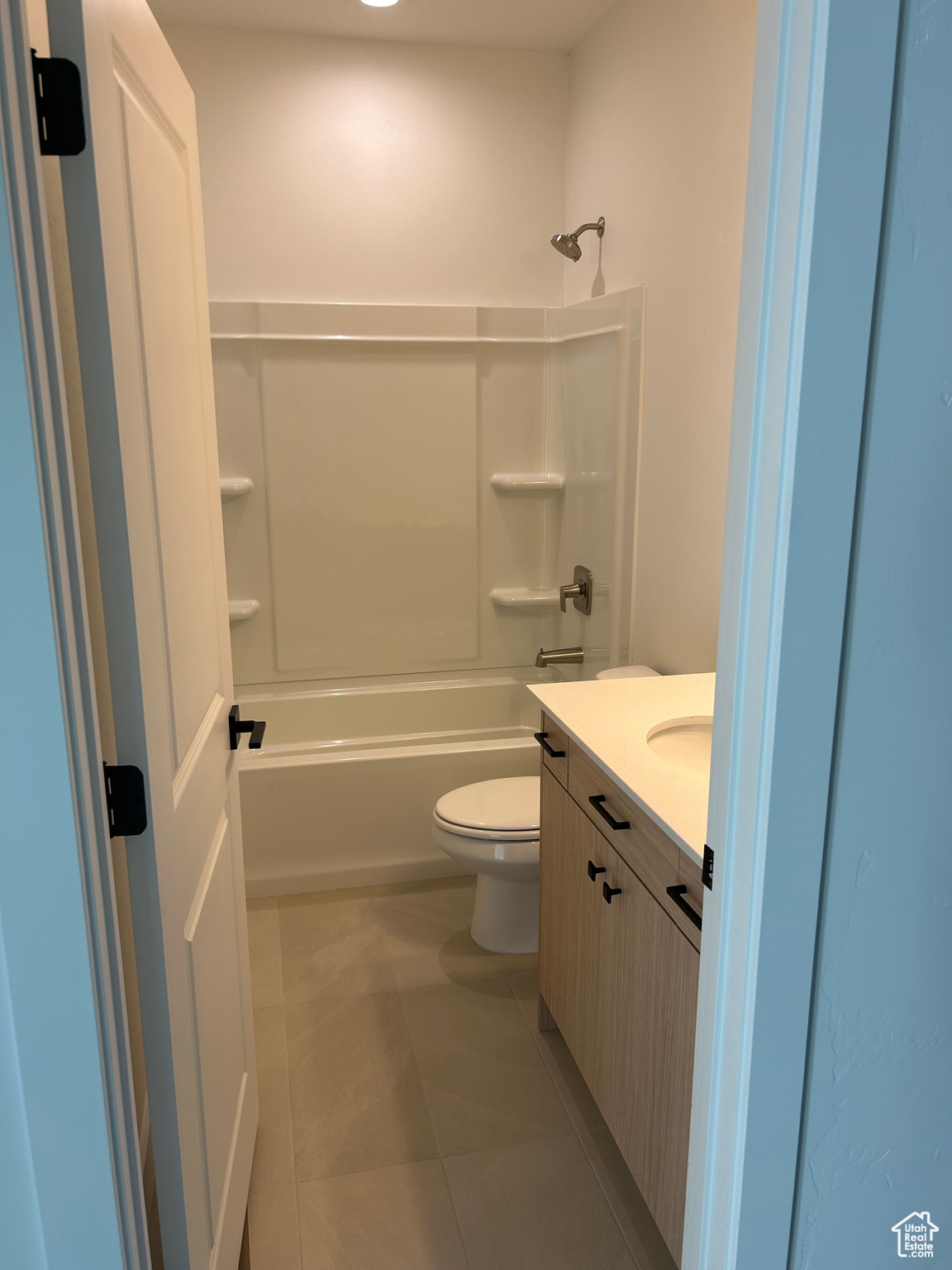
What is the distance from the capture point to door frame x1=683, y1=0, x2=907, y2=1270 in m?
0.83

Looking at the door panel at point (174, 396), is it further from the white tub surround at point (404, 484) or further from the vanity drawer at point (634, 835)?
the white tub surround at point (404, 484)

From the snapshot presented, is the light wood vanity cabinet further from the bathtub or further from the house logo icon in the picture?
the bathtub

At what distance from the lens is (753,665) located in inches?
37.4

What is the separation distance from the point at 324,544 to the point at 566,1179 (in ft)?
7.62

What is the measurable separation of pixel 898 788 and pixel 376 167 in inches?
121

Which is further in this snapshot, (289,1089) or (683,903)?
(289,1089)

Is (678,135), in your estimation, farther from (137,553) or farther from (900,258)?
(137,553)

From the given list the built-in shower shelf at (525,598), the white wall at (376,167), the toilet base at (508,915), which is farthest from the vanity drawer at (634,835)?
the white wall at (376,167)

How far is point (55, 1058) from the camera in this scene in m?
0.94

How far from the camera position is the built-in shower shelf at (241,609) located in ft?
11.3

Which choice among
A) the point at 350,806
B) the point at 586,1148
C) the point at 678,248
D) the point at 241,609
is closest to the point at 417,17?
the point at 678,248

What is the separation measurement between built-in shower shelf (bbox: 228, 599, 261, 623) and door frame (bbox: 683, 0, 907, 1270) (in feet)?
8.66

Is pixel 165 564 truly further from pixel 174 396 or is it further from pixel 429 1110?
pixel 429 1110

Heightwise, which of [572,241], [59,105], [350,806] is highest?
[572,241]
